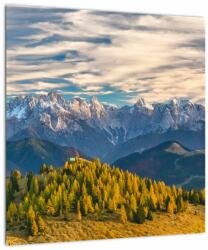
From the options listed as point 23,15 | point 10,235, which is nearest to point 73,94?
point 23,15

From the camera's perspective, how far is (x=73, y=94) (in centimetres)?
725

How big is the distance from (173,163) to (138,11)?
4.99 feet

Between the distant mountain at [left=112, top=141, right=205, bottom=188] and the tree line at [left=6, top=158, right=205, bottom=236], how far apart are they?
82 mm

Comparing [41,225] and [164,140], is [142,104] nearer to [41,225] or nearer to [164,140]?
[164,140]

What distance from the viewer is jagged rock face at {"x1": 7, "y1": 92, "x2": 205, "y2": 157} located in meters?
7.09

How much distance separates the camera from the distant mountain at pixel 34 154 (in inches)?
274

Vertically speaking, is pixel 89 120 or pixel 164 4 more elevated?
pixel 164 4

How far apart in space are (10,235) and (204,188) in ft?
6.62

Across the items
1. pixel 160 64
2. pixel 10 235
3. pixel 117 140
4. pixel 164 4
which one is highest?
pixel 164 4

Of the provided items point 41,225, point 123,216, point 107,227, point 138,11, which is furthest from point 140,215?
point 138,11

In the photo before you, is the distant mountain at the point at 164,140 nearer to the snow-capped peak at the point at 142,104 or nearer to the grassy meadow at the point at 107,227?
the snow-capped peak at the point at 142,104

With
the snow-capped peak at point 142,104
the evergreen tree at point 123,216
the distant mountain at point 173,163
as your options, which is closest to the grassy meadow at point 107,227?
the evergreen tree at point 123,216

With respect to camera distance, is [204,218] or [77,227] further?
[204,218]

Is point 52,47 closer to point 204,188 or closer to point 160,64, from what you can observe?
point 160,64
